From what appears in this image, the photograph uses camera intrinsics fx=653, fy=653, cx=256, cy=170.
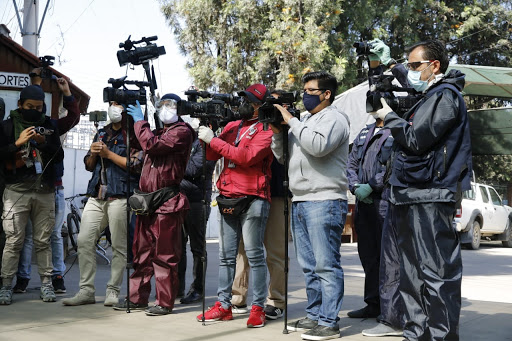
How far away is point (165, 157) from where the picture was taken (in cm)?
641

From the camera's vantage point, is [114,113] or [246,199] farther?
[114,113]

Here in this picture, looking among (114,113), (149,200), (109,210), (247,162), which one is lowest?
(109,210)

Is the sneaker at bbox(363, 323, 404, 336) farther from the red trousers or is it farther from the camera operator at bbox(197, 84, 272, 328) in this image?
the red trousers

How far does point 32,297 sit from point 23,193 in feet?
3.86

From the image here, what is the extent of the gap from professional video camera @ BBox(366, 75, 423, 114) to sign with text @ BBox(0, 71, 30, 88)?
5.92 m

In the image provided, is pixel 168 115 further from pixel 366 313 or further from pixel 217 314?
pixel 366 313

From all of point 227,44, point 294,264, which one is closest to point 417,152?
point 294,264

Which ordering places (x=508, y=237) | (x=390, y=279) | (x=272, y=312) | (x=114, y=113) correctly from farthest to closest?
(x=508, y=237), (x=114, y=113), (x=272, y=312), (x=390, y=279)

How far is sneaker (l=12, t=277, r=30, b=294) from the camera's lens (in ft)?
24.5

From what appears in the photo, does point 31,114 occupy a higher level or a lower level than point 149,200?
higher

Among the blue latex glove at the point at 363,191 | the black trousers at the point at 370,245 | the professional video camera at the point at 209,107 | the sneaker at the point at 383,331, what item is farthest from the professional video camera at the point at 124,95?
the sneaker at the point at 383,331

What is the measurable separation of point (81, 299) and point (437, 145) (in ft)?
13.1

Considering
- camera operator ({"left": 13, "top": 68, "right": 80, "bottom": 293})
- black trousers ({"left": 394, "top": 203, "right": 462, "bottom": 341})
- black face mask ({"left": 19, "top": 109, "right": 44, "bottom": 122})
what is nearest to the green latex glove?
black trousers ({"left": 394, "top": 203, "right": 462, "bottom": 341})

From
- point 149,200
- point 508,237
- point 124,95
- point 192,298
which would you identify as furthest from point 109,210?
point 508,237
